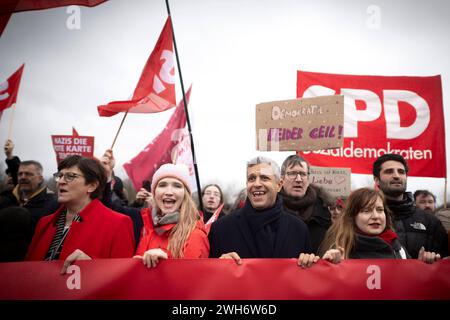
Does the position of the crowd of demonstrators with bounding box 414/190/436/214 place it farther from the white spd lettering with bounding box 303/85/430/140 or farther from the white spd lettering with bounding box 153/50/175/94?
the white spd lettering with bounding box 153/50/175/94

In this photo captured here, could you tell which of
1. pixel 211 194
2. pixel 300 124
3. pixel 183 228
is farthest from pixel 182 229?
pixel 211 194

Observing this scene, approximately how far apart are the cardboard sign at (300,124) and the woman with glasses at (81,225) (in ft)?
4.95

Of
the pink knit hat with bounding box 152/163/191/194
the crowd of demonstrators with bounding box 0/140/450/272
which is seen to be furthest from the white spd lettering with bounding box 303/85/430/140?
the pink knit hat with bounding box 152/163/191/194

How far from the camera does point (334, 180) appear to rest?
15.6 ft

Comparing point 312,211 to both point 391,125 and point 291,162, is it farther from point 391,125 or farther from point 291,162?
point 391,125

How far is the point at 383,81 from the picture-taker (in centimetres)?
591

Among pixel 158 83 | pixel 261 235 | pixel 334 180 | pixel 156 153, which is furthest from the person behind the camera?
pixel 156 153

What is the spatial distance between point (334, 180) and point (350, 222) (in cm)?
138

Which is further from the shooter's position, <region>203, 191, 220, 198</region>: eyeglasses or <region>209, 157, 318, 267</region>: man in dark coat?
<region>203, 191, 220, 198</region>: eyeglasses

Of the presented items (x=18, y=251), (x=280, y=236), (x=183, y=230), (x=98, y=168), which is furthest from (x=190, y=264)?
(x=18, y=251)

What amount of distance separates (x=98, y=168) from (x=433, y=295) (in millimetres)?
2188

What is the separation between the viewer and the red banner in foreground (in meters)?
3.16

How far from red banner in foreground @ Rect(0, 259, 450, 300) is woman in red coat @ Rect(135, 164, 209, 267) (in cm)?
10

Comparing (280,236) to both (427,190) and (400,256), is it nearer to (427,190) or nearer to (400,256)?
(400,256)
